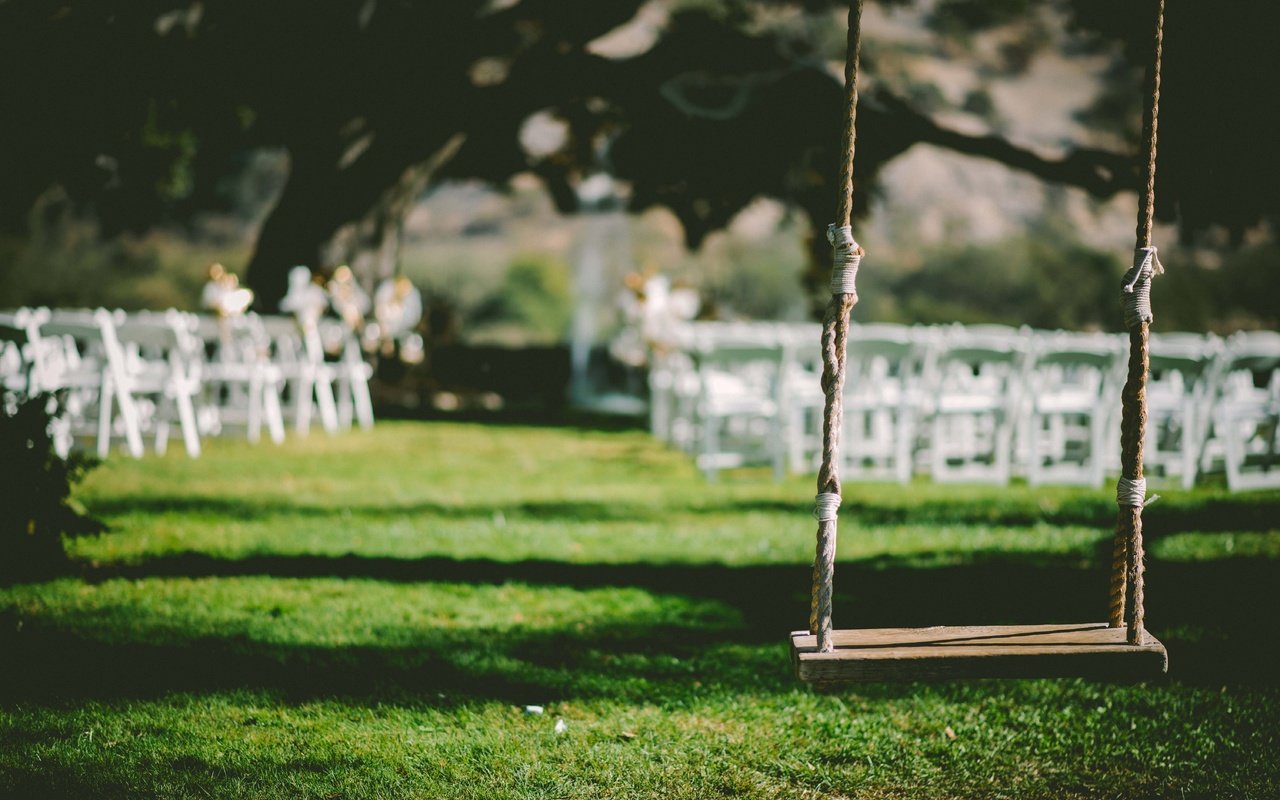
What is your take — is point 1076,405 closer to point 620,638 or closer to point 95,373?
point 620,638

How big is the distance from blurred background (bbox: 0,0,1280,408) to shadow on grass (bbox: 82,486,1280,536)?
2041 mm

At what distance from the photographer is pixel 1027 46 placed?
3128 cm

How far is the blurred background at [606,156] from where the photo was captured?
6418 millimetres

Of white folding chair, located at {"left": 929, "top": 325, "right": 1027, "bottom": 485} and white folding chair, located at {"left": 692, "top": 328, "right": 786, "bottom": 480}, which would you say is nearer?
white folding chair, located at {"left": 929, "top": 325, "right": 1027, "bottom": 485}

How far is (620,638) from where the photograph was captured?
4121 mm

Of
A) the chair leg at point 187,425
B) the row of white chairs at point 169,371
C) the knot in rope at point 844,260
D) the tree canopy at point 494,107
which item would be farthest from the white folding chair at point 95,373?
the knot in rope at point 844,260

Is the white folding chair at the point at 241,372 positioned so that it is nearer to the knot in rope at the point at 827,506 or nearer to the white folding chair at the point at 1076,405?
the white folding chair at the point at 1076,405

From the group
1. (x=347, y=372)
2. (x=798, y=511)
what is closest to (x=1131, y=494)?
(x=798, y=511)

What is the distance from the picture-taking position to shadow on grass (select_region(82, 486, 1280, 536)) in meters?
6.54

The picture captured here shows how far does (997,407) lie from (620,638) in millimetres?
5362

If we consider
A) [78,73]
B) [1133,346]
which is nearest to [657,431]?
[78,73]

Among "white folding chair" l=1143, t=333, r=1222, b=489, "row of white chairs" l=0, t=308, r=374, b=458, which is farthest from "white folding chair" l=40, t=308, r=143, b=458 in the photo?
"white folding chair" l=1143, t=333, r=1222, b=489

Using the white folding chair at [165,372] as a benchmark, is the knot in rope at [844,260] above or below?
above

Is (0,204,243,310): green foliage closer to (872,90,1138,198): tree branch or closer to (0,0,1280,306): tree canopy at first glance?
(0,0,1280,306): tree canopy
